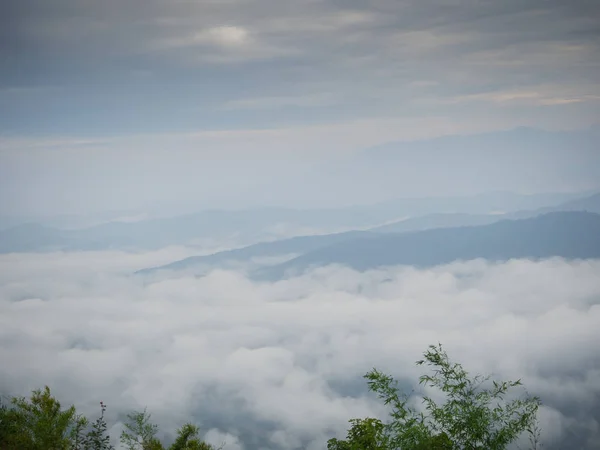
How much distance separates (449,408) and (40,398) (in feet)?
56.4

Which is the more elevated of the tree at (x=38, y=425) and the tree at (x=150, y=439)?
the tree at (x=38, y=425)

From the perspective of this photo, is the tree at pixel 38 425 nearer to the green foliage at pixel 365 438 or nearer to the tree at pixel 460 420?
the green foliage at pixel 365 438

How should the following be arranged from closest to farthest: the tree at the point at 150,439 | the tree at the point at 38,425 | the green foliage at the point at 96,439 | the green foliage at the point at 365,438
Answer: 1. the green foliage at the point at 365,438
2. the tree at the point at 38,425
3. the green foliage at the point at 96,439
4. the tree at the point at 150,439

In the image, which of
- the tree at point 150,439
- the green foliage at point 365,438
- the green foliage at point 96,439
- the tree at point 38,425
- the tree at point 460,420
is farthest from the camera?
the tree at point 150,439

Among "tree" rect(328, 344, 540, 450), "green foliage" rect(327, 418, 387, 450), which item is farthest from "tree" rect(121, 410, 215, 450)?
"tree" rect(328, 344, 540, 450)

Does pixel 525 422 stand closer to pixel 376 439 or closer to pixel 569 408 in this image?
pixel 376 439

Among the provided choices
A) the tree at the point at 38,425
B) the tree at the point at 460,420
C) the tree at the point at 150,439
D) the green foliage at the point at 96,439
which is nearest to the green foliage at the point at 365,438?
the tree at the point at 460,420

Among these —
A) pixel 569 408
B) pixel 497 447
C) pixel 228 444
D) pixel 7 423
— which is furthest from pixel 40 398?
pixel 569 408

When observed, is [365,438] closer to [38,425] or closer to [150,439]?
[150,439]

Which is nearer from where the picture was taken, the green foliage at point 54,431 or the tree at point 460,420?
the tree at point 460,420

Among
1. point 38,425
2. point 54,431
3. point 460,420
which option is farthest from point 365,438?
point 38,425

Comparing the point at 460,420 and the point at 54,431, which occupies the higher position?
the point at 54,431

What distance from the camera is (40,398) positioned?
23.3 meters

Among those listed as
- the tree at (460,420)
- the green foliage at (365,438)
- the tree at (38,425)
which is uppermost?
the tree at (38,425)
